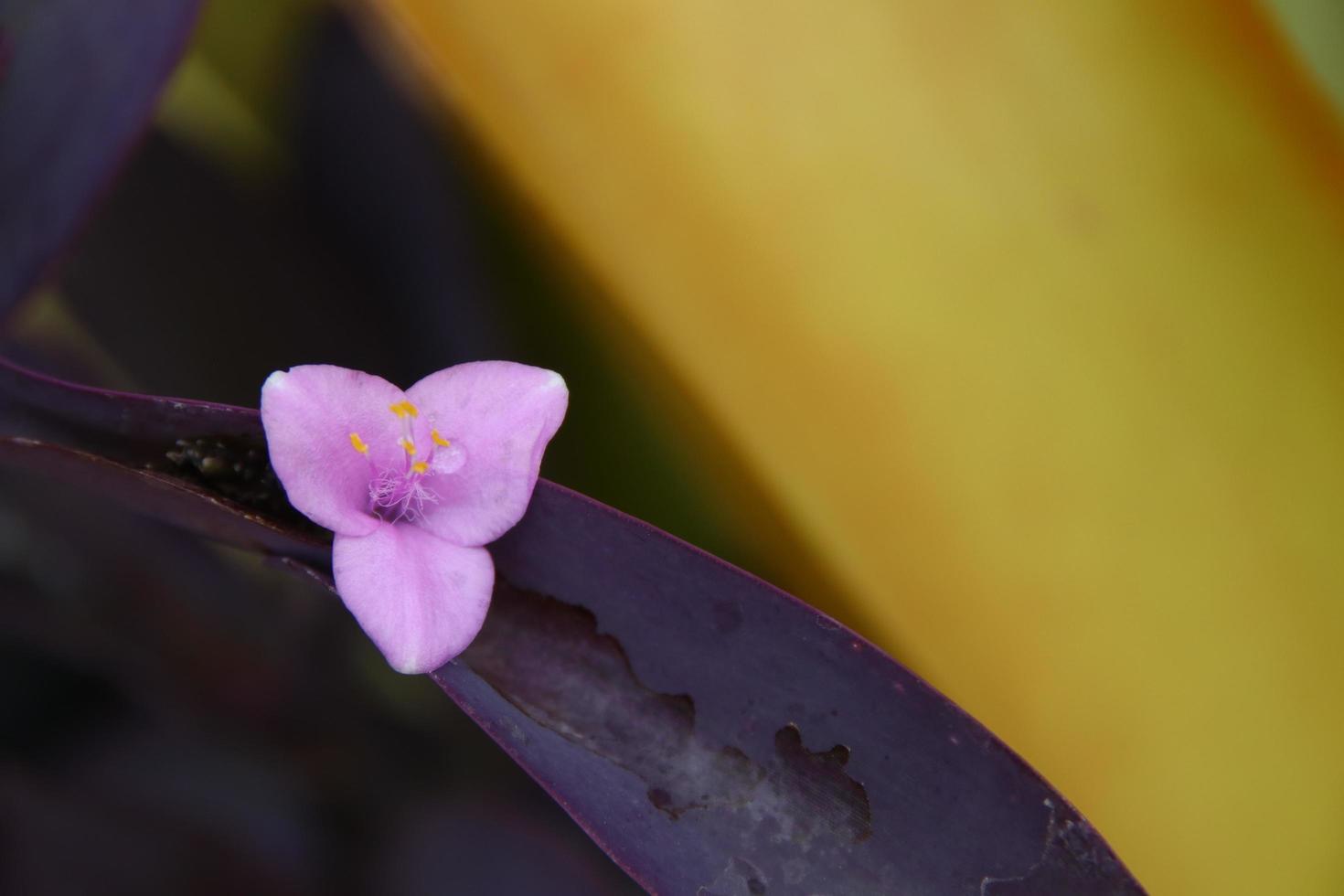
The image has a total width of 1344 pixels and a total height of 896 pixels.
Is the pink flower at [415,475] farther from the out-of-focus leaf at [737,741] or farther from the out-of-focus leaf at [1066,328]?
the out-of-focus leaf at [1066,328]

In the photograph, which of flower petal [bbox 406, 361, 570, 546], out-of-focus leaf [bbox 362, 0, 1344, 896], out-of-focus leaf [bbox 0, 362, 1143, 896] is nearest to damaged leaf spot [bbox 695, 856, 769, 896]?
out-of-focus leaf [bbox 0, 362, 1143, 896]

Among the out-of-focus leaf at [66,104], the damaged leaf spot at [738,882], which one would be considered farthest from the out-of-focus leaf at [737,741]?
the out-of-focus leaf at [66,104]

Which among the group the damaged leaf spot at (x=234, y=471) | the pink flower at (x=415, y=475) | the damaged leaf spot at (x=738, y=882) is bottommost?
the damaged leaf spot at (x=738, y=882)

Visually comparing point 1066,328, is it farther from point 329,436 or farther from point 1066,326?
point 329,436

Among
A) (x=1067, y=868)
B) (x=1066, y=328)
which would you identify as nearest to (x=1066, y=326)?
(x=1066, y=328)

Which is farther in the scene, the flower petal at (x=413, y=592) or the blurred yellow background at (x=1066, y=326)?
the blurred yellow background at (x=1066, y=326)

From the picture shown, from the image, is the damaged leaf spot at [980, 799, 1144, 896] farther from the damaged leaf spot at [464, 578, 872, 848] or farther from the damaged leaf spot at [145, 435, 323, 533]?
the damaged leaf spot at [145, 435, 323, 533]

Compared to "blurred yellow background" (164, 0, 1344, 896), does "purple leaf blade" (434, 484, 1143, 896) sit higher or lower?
lower

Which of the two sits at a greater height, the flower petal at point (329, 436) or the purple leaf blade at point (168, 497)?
the flower petal at point (329, 436)
